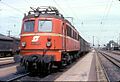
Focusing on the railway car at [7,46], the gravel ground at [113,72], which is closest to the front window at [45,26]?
the gravel ground at [113,72]

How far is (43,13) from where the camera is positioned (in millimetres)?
18375

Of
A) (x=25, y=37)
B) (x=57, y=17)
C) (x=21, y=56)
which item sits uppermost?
(x=57, y=17)

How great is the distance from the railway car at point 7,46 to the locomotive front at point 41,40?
24982mm

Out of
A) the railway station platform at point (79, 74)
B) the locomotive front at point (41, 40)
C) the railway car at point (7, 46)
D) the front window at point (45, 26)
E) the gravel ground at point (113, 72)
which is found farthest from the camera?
the railway car at point (7, 46)

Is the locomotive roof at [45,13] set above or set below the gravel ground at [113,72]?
above

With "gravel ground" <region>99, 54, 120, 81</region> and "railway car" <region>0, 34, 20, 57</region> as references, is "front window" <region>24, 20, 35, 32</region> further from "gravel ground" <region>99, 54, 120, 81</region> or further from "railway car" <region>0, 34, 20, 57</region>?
"railway car" <region>0, 34, 20, 57</region>

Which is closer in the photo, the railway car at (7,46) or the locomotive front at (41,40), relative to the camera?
the locomotive front at (41,40)

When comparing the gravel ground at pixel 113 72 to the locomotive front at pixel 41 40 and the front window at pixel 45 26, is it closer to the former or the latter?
the locomotive front at pixel 41 40

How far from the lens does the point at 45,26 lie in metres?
18.0

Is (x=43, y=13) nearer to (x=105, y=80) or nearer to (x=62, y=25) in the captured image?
(x=62, y=25)

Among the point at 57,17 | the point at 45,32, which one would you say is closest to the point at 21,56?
the point at 45,32

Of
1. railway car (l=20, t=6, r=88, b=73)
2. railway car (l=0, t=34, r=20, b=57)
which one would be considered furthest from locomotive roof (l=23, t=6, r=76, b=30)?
railway car (l=0, t=34, r=20, b=57)

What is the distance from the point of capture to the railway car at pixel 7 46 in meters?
43.0

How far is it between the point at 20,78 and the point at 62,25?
4.56 metres
